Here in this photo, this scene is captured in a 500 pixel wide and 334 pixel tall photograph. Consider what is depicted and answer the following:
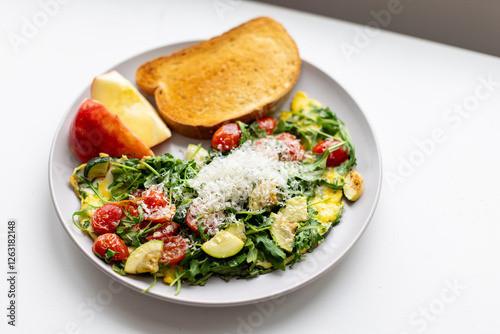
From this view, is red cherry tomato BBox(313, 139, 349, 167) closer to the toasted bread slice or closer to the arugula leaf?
the toasted bread slice

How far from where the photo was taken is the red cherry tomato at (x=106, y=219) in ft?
8.06

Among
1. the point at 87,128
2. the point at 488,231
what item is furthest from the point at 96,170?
the point at 488,231

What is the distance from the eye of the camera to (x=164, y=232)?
247 cm

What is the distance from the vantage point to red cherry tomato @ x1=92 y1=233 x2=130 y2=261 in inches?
93.8

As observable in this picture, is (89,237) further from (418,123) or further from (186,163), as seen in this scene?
(418,123)

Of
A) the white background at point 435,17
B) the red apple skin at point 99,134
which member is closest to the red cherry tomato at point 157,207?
the red apple skin at point 99,134

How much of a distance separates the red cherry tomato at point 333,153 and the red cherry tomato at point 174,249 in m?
0.99

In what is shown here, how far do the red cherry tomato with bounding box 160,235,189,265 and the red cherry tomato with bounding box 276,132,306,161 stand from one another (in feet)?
2.58

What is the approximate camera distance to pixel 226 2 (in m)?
3.94

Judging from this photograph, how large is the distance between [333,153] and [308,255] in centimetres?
66

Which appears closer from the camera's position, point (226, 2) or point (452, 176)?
point (452, 176)

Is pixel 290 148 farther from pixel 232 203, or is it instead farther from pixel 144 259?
pixel 144 259

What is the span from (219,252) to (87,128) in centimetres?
110

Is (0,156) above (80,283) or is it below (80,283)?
above
